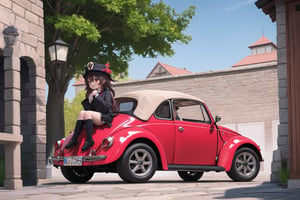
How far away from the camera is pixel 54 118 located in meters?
18.9

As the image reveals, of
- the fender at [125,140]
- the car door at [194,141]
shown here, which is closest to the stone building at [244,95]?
the car door at [194,141]

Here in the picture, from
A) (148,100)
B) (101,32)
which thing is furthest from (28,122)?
→ (101,32)

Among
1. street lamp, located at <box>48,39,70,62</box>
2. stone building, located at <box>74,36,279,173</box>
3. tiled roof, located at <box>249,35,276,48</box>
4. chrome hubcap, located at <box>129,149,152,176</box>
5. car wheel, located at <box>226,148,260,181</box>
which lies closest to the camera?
chrome hubcap, located at <box>129,149,152,176</box>

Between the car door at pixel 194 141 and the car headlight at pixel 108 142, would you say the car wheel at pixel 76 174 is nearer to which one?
the car headlight at pixel 108 142

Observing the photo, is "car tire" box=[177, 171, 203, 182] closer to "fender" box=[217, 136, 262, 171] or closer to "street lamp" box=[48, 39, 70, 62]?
"fender" box=[217, 136, 262, 171]

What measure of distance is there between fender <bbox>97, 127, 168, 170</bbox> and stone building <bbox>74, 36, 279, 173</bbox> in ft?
45.1

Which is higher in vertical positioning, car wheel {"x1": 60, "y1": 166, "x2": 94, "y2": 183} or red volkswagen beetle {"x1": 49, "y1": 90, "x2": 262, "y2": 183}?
red volkswagen beetle {"x1": 49, "y1": 90, "x2": 262, "y2": 183}

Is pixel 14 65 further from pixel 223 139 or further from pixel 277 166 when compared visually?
pixel 277 166

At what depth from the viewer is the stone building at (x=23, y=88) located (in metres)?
9.52

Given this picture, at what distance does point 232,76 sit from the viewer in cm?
2416

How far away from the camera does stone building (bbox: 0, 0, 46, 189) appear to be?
31.2 feet

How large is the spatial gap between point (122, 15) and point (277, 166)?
12055 mm

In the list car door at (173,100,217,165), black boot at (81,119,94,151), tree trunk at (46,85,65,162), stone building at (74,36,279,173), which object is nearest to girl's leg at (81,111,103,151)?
black boot at (81,119,94,151)

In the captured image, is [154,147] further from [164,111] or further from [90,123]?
[90,123]
